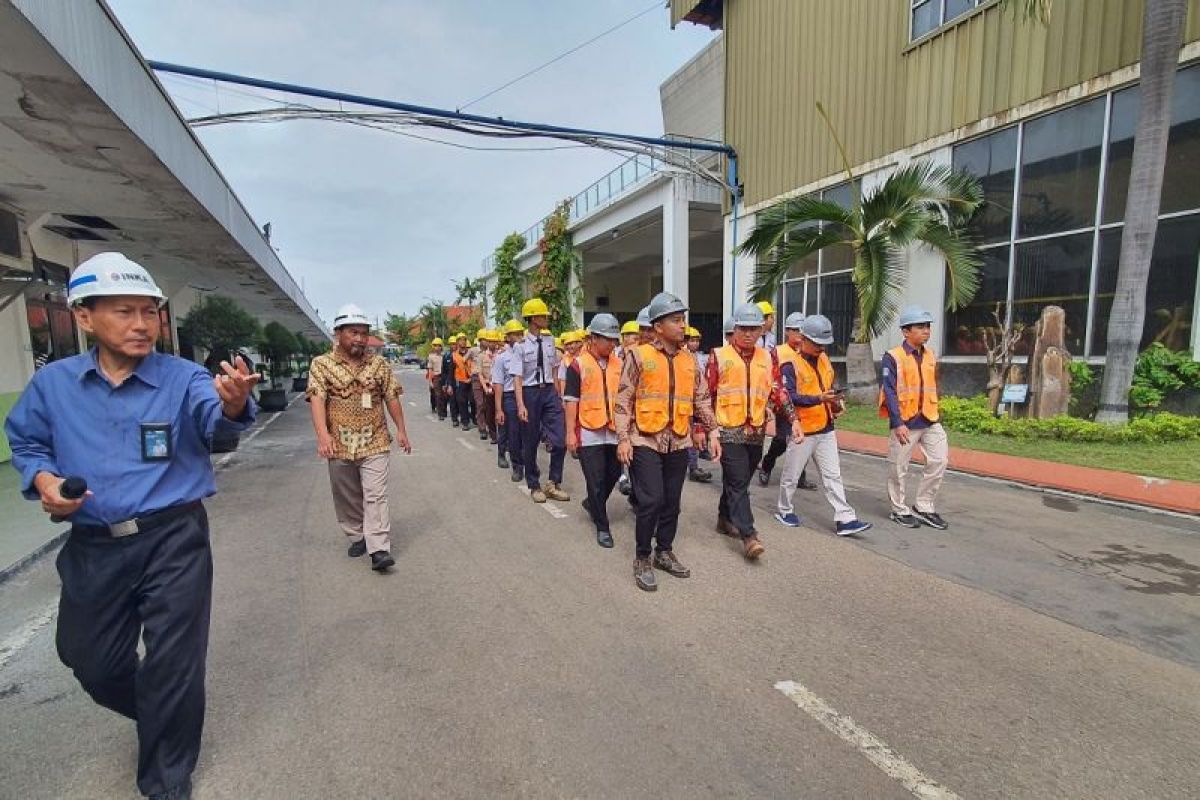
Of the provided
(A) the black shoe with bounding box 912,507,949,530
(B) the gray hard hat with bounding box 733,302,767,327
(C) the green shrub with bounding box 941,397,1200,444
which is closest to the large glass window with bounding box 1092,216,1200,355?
(C) the green shrub with bounding box 941,397,1200,444

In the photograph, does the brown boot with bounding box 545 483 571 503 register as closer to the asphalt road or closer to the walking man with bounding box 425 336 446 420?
the asphalt road

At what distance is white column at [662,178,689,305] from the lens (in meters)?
17.6

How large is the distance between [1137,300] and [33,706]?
37.8ft

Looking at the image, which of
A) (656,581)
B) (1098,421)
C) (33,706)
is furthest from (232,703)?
(1098,421)

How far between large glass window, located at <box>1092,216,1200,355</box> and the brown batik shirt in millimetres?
10433

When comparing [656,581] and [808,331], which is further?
[808,331]

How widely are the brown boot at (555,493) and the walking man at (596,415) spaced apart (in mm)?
1371

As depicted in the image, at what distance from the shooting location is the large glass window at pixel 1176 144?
866 cm

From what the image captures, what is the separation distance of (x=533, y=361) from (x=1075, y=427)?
24.8ft

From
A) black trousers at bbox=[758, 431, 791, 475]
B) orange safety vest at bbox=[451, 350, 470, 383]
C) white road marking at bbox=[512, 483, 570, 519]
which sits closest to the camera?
white road marking at bbox=[512, 483, 570, 519]

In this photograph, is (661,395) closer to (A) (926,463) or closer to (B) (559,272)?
(A) (926,463)

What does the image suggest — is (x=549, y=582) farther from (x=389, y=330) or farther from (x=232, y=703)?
(x=389, y=330)

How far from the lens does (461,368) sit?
13375mm

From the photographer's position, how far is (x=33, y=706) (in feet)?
9.57
